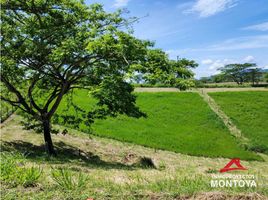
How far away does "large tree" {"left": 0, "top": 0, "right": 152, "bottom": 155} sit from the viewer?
10.5 m

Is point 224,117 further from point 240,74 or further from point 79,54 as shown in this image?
point 240,74

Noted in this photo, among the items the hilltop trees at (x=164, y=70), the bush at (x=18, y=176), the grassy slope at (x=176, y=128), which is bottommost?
the grassy slope at (x=176, y=128)

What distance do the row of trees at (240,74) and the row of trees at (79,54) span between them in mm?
60958

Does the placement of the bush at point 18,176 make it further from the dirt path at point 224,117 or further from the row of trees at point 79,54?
the dirt path at point 224,117

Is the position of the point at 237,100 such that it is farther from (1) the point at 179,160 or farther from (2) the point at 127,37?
(2) the point at 127,37

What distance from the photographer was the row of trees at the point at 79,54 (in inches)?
404

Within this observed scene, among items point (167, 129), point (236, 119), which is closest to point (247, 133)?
point (236, 119)

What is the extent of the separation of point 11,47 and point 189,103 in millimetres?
25152

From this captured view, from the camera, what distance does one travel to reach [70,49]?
10.2 metres

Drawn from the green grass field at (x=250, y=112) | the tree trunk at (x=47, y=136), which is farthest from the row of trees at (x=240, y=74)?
the tree trunk at (x=47, y=136)

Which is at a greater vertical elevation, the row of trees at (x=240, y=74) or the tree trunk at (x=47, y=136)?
the row of trees at (x=240, y=74)

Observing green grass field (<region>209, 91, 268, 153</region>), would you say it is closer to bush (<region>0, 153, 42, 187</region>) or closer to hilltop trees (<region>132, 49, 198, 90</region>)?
hilltop trees (<region>132, 49, 198, 90</region>)

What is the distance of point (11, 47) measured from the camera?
11.7 m

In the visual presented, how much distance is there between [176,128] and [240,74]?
5289 centimetres
